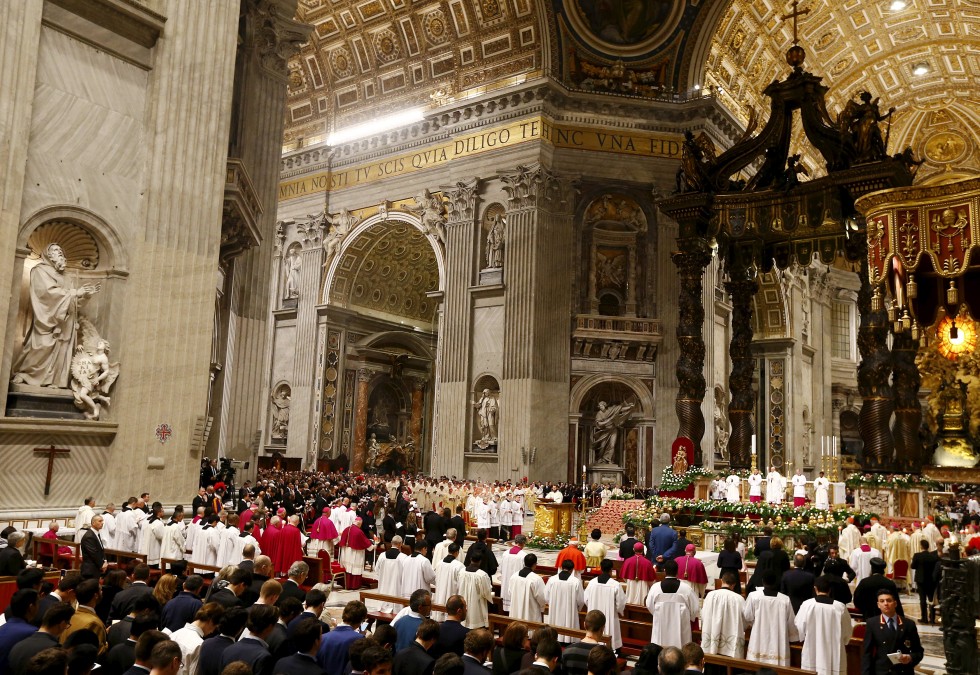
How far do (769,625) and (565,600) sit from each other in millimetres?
1920

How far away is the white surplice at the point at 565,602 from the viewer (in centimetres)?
800

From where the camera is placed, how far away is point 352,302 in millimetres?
31844

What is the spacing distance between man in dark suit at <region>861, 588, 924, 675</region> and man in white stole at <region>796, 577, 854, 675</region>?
86 cm

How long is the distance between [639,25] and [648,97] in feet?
8.01

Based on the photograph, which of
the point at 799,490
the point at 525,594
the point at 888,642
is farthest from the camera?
the point at 799,490

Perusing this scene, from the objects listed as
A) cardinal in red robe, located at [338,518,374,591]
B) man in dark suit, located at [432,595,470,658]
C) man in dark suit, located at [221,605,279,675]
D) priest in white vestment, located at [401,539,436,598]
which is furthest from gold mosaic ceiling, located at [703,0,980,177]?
man in dark suit, located at [221,605,279,675]

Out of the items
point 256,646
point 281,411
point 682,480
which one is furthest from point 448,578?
point 281,411

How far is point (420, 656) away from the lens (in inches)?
185

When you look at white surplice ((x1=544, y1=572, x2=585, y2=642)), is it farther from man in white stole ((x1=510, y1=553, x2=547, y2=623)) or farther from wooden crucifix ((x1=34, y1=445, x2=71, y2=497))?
wooden crucifix ((x1=34, y1=445, x2=71, y2=497))

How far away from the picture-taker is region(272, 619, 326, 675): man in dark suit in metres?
4.27

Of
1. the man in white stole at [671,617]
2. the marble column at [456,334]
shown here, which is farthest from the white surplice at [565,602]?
the marble column at [456,334]

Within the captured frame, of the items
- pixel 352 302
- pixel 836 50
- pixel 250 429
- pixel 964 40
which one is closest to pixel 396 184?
pixel 352 302

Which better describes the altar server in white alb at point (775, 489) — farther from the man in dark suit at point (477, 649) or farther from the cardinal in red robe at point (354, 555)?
the man in dark suit at point (477, 649)

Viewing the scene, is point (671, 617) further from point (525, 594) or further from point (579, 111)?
point (579, 111)
